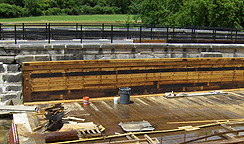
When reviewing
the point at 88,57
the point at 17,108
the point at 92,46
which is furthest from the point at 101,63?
the point at 17,108

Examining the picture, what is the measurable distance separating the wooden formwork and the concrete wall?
0.39 m

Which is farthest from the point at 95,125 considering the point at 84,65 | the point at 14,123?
the point at 84,65

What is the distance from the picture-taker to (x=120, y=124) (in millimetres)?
13906

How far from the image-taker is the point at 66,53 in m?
17.5

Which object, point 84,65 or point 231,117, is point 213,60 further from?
point 84,65

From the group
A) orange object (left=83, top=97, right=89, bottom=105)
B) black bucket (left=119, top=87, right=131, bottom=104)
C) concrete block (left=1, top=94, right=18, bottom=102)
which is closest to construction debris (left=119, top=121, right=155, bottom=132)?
black bucket (left=119, top=87, right=131, bottom=104)

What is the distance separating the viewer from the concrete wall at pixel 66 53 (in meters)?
16.6

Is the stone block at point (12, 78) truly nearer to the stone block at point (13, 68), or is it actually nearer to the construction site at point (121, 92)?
the construction site at point (121, 92)

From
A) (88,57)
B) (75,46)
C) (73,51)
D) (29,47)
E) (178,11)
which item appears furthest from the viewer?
(178,11)

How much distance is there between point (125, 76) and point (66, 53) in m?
3.40

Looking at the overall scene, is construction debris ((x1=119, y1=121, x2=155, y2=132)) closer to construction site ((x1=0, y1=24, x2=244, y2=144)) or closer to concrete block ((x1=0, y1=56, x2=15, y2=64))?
construction site ((x1=0, y1=24, x2=244, y2=144))

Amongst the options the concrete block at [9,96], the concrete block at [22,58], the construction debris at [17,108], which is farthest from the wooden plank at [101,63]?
the construction debris at [17,108]

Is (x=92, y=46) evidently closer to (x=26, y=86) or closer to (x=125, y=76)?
(x=125, y=76)

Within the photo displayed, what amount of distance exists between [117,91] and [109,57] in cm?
188
